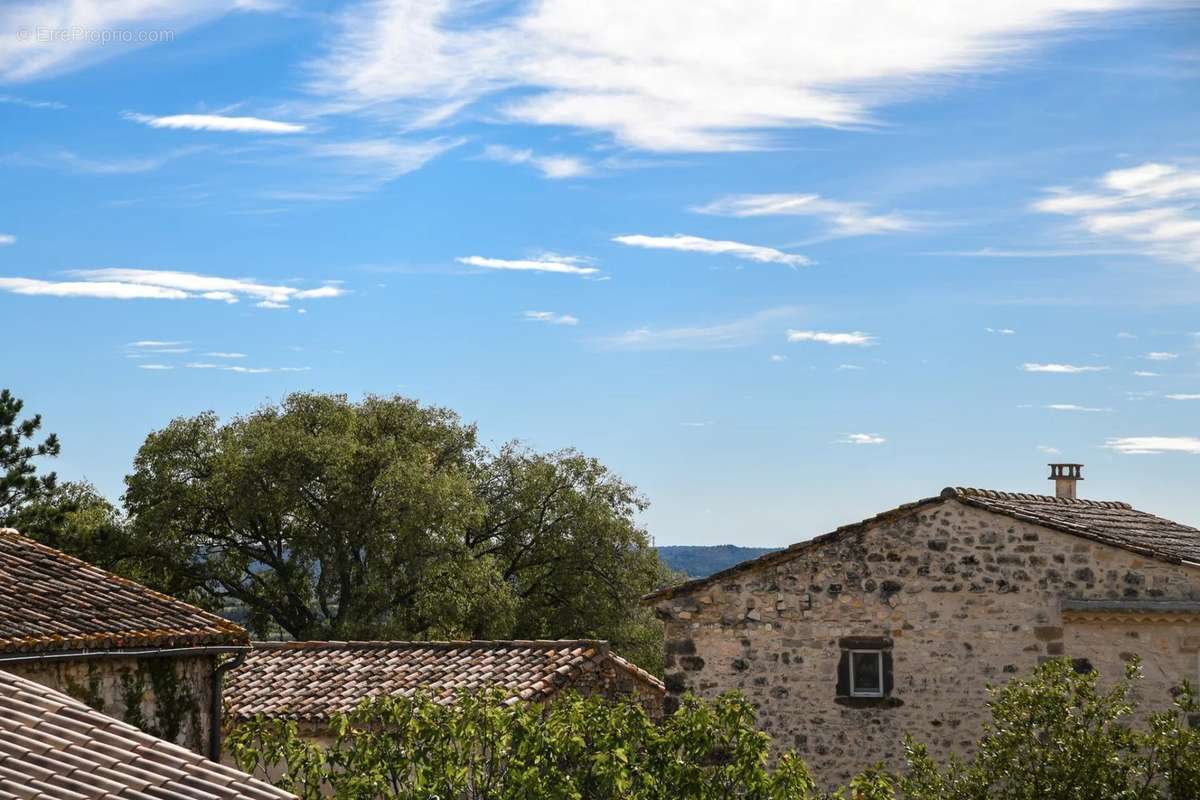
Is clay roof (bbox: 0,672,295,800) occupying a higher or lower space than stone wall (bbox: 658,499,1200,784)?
lower

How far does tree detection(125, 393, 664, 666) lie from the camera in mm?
37500

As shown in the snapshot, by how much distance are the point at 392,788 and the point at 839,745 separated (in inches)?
373

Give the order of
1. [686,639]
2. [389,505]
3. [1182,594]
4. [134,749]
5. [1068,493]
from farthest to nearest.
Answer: [389,505] → [1068,493] → [686,639] → [1182,594] → [134,749]

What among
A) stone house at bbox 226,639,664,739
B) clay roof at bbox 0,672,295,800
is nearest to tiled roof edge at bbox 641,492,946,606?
stone house at bbox 226,639,664,739

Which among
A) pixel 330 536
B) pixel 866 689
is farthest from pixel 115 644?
pixel 330 536

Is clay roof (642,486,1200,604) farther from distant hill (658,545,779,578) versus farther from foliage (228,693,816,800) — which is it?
distant hill (658,545,779,578)

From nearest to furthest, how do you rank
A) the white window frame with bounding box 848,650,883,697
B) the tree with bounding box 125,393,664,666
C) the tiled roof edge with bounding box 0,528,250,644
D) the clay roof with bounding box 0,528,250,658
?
the clay roof with bounding box 0,528,250,658 → the tiled roof edge with bounding box 0,528,250,644 → the white window frame with bounding box 848,650,883,697 → the tree with bounding box 125,393,664,666

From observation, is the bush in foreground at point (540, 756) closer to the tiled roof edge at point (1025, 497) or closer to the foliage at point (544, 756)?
the foliage at point (544, 756)

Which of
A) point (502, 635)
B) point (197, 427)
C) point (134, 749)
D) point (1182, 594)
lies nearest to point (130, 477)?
point (197, 427)

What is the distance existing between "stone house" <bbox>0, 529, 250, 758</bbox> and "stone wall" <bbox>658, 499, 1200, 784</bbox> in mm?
5839

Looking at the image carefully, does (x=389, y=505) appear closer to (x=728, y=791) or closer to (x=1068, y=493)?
(x=1068, y=493)

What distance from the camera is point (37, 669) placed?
14.9 meters

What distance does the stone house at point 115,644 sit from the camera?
49.7ft

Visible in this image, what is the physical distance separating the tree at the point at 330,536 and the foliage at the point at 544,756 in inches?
1045
